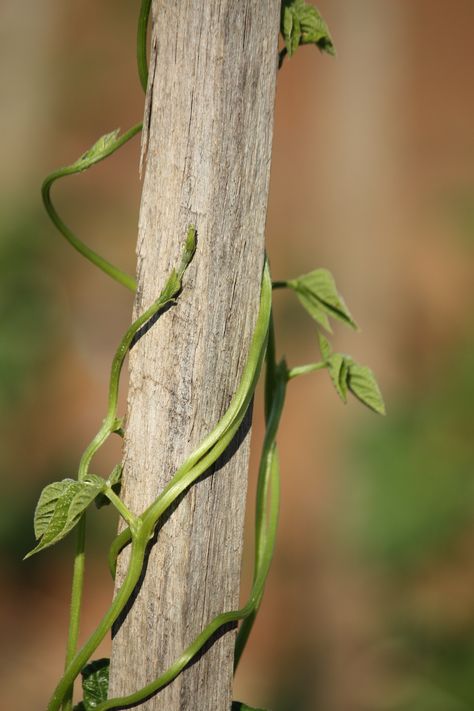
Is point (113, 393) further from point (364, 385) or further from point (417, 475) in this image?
point (417, 475)

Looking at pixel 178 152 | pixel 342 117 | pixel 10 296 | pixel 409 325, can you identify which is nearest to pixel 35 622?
pixel 10 296

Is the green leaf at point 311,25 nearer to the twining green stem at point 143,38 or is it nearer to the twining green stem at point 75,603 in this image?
the twining green stem at point 143,38

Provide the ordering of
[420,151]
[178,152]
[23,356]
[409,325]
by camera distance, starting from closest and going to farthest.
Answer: [178,152]
[23,356]
[409,325]
[420,151]

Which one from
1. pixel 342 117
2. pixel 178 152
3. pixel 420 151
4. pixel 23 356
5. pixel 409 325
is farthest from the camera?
pixel 420 151

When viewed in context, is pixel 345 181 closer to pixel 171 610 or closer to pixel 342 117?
pixel 342 117

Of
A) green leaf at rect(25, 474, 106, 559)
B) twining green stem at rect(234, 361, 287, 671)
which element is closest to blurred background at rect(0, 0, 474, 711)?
twining green stem at rect(234, 361, 287, 671)

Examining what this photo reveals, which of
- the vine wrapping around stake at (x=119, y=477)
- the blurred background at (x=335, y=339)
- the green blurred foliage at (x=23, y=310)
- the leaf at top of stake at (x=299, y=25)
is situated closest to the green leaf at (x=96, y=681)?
the vine wrapping around stake at (x=119, y=477)
